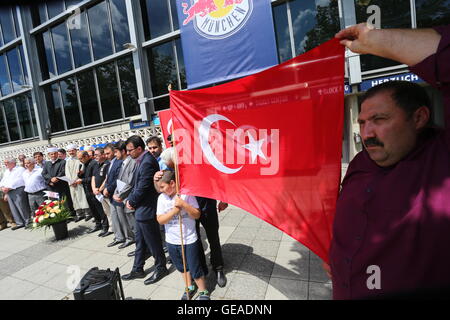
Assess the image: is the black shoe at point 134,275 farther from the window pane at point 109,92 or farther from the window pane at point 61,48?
the window pane at point 61,48

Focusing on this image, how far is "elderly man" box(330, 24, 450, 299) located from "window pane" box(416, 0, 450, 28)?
7670 mm

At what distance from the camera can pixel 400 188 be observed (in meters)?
1.07

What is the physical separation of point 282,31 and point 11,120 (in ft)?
59.6

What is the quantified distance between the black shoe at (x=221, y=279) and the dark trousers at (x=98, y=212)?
3416mm

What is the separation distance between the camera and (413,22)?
6410 millimetres

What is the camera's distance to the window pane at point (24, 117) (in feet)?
46.1

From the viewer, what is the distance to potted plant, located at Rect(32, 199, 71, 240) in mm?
4617

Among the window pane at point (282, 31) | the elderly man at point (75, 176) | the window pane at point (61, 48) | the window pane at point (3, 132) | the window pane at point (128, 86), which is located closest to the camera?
the elderly man at point (75, 176)

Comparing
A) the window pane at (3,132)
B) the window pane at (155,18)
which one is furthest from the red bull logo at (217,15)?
the window pane at (3,132)

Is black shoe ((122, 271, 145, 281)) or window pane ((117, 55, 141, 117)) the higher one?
window pane ((117, 55, 141, 117))

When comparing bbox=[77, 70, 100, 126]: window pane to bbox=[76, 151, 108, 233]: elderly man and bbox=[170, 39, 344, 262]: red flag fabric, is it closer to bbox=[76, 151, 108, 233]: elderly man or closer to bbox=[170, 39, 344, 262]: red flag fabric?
bbox=[76, 151, 108, 233]: elderly man

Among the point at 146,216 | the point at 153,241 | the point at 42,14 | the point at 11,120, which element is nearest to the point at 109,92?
the point at 42,14

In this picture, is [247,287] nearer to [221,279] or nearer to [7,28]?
[221,279]

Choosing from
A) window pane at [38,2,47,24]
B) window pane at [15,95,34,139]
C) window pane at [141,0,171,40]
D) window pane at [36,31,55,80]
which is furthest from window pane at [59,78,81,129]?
window pane at [141,0,171,40]
